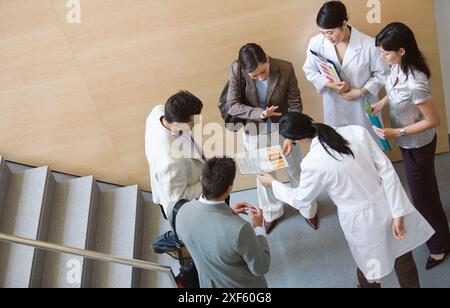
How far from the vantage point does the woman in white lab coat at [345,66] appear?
10.7 feet

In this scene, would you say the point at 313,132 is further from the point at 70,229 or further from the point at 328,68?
the point at 70,229

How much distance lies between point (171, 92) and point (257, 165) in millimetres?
1020

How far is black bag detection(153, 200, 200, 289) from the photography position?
10.6 feet

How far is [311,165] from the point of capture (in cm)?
273

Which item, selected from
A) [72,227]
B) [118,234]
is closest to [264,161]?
[118,234]

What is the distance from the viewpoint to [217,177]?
2523mm

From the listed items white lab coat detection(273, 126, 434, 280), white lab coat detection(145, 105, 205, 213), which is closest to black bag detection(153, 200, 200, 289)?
white lab coat detection(145, 105, 205, 213)

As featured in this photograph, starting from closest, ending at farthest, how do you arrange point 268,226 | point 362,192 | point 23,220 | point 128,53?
point 362,192
point 128,53
point 23,220
point 268,226

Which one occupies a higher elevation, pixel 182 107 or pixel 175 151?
pixel 182 107

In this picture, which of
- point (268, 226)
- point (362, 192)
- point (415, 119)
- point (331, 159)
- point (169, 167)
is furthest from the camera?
point (268, 226)

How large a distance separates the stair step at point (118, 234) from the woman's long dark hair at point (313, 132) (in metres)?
1.92

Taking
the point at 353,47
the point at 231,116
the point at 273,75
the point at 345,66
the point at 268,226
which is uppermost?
the point at 353,47

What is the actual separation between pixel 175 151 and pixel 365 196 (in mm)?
1136
